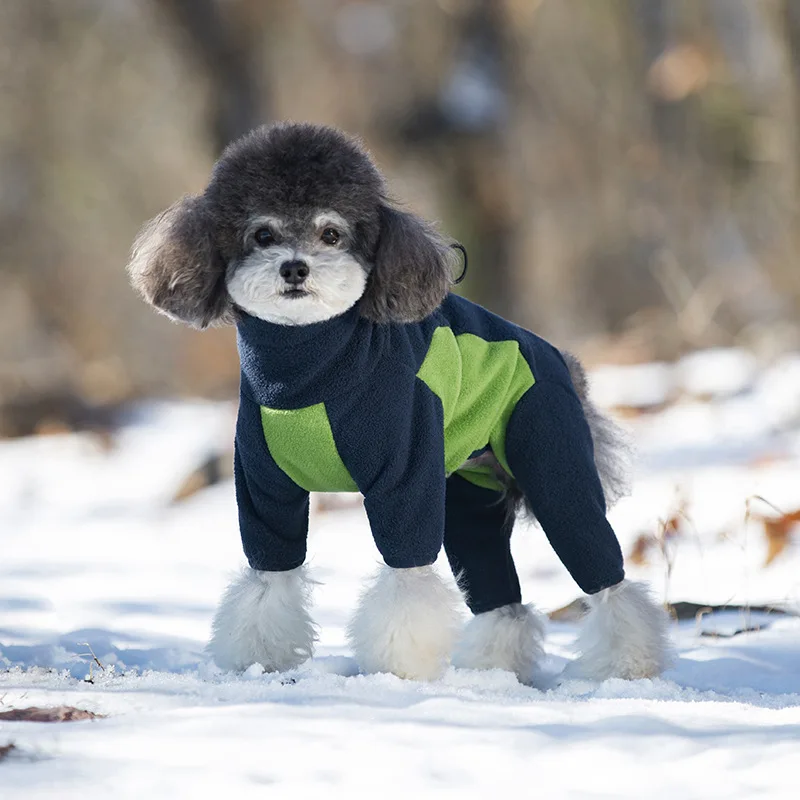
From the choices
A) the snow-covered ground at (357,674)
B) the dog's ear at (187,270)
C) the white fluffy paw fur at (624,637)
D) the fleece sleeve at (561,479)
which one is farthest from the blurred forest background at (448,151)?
the dog's ear at (187,270)

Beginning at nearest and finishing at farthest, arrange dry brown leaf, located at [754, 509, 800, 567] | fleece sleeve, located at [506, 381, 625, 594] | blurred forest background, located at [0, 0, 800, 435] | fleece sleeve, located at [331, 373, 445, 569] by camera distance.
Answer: fleece sleeve, located at [331, 373, 445, 569] < fleece sleeve, located at [506, 381, 625, 594] < dry brown leaf, located at [754, 509, 800, 567] < blurred forest background, located at [0, 0, 800, 435]

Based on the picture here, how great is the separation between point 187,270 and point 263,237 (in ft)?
0.70

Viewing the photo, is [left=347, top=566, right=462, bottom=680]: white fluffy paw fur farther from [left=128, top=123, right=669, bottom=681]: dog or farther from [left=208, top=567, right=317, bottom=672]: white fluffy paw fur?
[left=208, top=567, right=317, bottom=672]: white fluffy paw fur

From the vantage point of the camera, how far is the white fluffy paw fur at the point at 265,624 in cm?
338

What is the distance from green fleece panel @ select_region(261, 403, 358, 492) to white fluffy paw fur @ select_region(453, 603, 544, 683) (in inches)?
34.4

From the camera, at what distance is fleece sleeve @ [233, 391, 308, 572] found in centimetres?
320

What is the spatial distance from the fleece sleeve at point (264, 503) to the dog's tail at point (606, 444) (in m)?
0.96

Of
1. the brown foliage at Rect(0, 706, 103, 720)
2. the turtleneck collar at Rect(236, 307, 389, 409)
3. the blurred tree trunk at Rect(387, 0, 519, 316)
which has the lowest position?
the brown foliage at Rect(0, 706, 103, 720)

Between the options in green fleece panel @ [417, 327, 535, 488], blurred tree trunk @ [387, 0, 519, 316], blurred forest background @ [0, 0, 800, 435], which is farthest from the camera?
blurred tree trunk @ [387, 0, 519, 316]

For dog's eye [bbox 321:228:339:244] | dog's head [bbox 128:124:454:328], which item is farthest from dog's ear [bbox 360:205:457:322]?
dog's eye [bbox 321:228:339:244]

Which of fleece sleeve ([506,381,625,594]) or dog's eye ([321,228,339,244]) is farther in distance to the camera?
fleece sleeve ([506,381,625,594])

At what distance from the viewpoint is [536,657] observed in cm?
383

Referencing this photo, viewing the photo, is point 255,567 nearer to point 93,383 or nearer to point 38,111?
point 93,383

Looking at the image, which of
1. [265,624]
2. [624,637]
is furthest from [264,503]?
[624,637]
